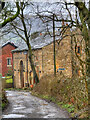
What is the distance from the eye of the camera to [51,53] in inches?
867

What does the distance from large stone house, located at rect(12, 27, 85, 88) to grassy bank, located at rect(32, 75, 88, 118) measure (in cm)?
264

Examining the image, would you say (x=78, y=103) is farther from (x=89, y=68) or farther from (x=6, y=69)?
(x=6, y=69)

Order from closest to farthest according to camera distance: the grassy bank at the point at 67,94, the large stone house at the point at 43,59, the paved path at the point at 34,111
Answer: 1. the grassy bank at the point at 67,94
2. the paved path at the point at 34,111
3. the large stone house at the point at 43,59

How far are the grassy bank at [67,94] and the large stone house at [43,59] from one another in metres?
2.64

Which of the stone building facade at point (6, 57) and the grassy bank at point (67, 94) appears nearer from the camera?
the grassy bank at point (67, 94)

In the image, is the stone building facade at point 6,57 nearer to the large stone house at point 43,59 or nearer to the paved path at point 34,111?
the large stone house at point 43,59

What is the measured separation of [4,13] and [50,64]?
29.9 ft

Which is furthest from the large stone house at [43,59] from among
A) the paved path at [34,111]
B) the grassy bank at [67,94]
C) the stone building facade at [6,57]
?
the paved path at [34,111]

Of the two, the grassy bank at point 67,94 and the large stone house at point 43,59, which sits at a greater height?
the large stone house at point 43,59

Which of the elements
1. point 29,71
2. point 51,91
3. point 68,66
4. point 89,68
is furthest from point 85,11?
point 29,71

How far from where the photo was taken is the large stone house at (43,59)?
21234 mm

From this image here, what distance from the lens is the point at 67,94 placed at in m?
11.1

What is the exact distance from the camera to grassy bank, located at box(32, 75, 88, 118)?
26.5 ft

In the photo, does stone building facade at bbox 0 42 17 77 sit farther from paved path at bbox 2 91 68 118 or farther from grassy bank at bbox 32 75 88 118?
paved path at bbox 2 91 68 118
